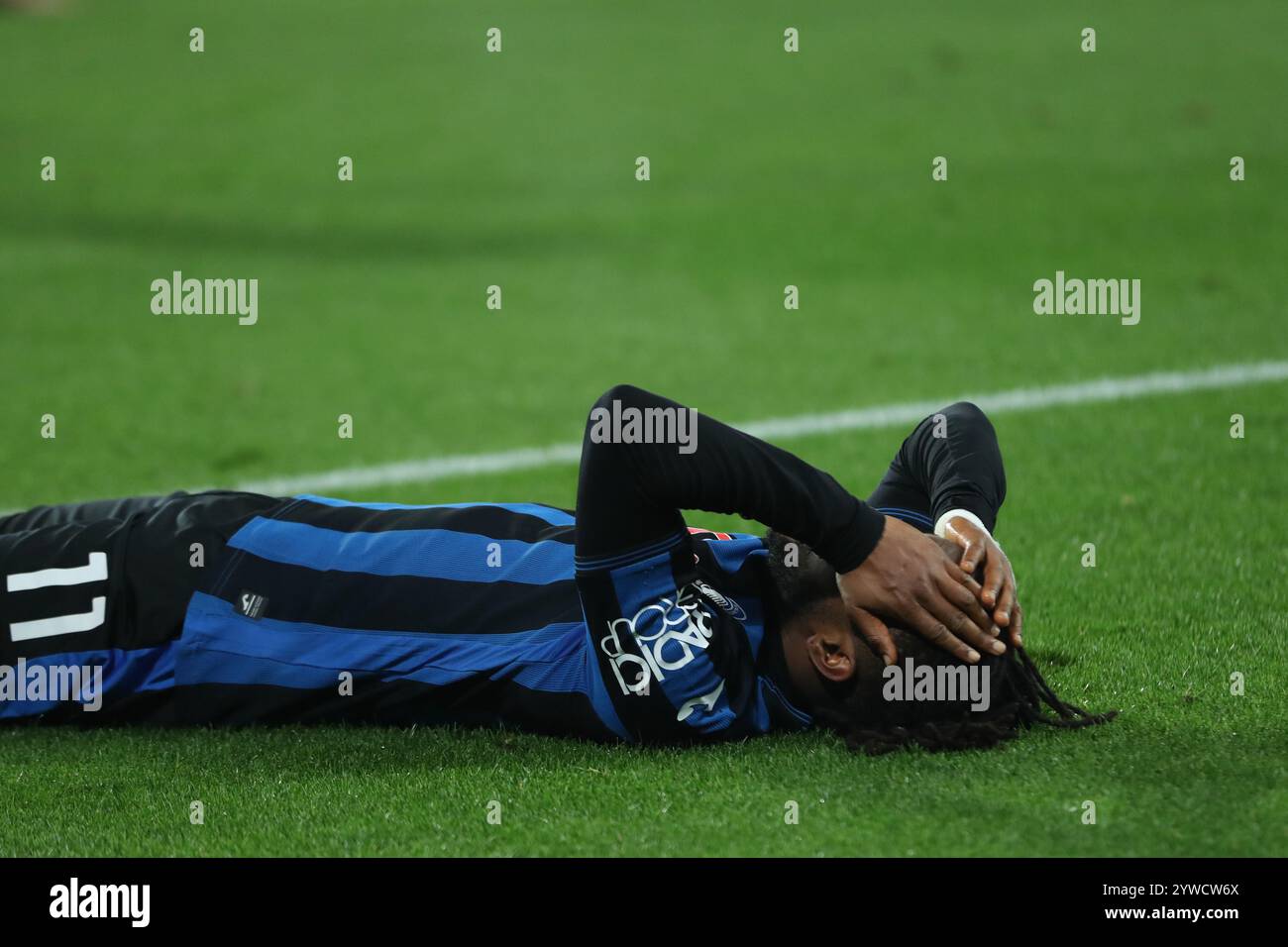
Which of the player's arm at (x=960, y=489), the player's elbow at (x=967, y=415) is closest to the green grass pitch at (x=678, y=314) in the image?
the player's arm at (x=960, y=489)

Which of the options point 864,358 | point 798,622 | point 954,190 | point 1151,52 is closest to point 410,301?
point 864,358

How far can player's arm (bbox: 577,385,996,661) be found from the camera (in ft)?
10.5

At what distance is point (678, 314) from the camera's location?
1006 cm

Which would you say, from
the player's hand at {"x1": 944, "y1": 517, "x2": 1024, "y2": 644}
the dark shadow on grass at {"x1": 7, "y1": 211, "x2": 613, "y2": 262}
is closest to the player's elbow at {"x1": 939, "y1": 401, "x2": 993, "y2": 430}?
the player's hand at {"x1": 944, "y1": 517, "x2": 1024, "y2": 644}

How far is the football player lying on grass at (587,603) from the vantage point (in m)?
3.24

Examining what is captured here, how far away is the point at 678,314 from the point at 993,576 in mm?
6916

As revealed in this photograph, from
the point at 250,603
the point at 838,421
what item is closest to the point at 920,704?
the point at 250,603

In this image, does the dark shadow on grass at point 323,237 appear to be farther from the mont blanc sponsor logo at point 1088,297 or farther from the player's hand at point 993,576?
the player's hand at point 993,576

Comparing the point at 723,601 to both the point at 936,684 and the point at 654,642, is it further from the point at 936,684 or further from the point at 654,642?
the point at 936,684

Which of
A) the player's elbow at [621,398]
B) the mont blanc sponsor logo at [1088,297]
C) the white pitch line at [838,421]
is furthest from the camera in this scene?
the mont blanc sponsor logo at [1088,297]

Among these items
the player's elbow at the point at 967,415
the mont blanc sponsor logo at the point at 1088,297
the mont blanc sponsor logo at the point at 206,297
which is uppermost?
the mont blanc sponsor logo at the point at 206,297

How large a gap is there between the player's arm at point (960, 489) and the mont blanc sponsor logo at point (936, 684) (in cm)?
13
